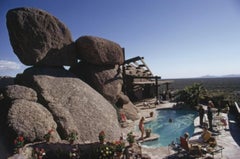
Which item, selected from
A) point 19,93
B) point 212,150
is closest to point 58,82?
point 19,93

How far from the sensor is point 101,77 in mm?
15703

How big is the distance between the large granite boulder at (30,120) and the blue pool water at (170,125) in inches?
260

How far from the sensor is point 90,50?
15070mm

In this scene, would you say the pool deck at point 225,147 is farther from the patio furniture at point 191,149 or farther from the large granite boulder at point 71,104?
the large granite boulder at point 71,104

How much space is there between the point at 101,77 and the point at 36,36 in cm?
559

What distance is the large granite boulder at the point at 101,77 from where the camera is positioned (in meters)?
15.5

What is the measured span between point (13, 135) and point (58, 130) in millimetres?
2275

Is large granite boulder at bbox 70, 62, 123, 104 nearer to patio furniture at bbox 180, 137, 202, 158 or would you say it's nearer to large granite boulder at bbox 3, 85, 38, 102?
large granite boulder at bbox 3, 85, 38, 102

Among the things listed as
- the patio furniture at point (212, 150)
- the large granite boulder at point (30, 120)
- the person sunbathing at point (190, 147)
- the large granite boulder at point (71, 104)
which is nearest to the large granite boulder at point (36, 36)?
the large granite boulder at point (71, 104)

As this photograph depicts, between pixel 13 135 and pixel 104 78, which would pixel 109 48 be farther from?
pixel 13 135

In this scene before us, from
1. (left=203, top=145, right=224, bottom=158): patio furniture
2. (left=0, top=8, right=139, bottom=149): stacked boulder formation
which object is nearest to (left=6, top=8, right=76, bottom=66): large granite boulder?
(left=0, top=8, right=139, bottom=149): stacked boulder formation

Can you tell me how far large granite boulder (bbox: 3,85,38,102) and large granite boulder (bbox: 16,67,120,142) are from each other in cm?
65

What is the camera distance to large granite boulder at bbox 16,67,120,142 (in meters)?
10.2

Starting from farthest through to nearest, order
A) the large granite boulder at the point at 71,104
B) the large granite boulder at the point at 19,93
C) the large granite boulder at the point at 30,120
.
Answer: the large granite boulder at the point at 71,104 < the large granite boulder at the point at 19,93 < the large granite boulder at the point at 30,120
